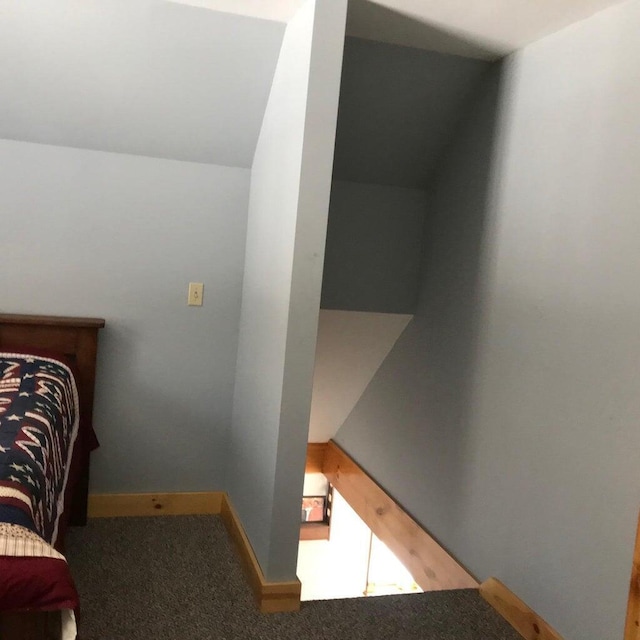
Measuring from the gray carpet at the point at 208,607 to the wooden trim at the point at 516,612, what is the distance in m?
0.03

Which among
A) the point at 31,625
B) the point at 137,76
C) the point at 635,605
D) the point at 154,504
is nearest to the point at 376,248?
the point at 137,76

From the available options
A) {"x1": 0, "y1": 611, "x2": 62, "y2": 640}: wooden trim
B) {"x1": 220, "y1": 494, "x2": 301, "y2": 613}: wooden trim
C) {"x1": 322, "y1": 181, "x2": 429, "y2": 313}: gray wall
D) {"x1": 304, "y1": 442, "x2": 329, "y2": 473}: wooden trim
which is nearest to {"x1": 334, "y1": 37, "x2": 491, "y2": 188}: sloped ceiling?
{"x1": 322, "y1": 181, "x2": 429, "y2": 313}: gray wall

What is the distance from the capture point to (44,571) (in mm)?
1146

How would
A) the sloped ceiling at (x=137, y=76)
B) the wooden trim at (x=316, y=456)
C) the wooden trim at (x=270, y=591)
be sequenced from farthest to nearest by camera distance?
the wooden trim at (x=316, y=456)
the sloped ceiling at (x=137, y=76)
the wooden trim at (x=270, y=591)

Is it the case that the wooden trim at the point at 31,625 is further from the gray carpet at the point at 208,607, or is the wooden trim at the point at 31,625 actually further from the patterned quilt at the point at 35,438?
the gray carpet at the point at 208,607

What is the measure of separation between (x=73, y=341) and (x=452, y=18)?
1.79 m

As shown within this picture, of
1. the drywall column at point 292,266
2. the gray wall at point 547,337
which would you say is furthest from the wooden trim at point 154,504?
the gray wall at point 547,337

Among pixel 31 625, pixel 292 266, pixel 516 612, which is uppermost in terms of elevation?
pixel 292 266

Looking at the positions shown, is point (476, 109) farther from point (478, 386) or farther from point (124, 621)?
point (124, 621)

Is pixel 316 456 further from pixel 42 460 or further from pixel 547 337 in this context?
pixel 42 460

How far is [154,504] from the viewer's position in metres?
2.81

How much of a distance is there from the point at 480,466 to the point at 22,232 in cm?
196

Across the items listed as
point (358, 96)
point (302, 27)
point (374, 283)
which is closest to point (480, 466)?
point (374, 283)

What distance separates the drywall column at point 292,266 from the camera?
201 centimetres
